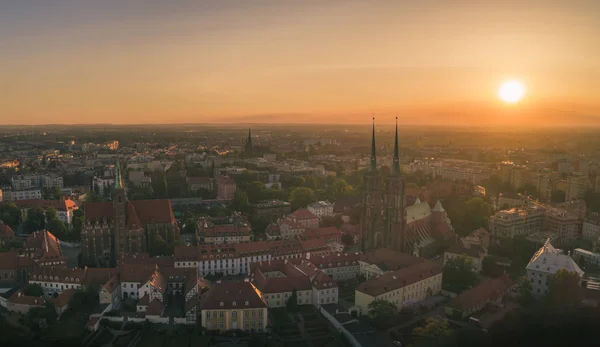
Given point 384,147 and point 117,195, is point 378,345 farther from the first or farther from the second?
point 384,147

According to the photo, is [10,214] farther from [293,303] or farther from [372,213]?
[372,213]

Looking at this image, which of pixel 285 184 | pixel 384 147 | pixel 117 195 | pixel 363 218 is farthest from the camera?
pixel 384 147

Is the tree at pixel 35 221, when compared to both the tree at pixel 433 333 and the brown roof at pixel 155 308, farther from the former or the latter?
the tree at pixel 433 333

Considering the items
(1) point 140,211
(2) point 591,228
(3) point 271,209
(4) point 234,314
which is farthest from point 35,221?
(2) point 591,228

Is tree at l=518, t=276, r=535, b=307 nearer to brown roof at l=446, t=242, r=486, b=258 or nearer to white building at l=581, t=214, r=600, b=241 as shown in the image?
brown roof at l=446, t=242, r=486, b=258

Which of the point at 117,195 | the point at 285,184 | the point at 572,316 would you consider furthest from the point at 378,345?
the point at 285,184

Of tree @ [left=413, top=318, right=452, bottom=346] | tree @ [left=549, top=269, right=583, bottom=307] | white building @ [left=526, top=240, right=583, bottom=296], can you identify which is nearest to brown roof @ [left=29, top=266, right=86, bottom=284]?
tree @ [left=413, top=318, right=452, bottom=346]

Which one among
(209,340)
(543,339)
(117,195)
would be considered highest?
(117,195)
